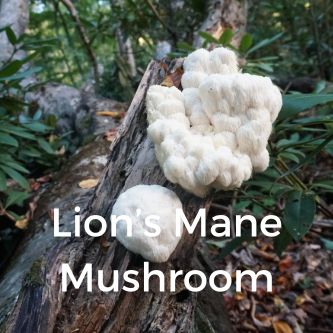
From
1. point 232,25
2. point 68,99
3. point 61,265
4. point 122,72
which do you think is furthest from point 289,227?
point 122,72

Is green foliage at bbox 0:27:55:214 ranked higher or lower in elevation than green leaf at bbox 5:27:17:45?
lower

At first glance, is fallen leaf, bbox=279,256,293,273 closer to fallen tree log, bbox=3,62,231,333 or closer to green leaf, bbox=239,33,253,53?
green leaf, bbox=239,33,253,53

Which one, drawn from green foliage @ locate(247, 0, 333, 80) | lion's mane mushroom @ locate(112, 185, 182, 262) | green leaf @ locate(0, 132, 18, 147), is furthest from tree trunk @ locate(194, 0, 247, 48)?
lion's mane mushroom @ locate(112, 185, 182, 262)

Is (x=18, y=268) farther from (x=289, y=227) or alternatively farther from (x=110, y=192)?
(x=289, y=227)

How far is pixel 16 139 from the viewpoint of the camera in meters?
3.28

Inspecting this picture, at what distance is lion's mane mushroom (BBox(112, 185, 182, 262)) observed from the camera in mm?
1205

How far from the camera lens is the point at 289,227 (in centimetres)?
163

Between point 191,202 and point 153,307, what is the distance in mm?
374

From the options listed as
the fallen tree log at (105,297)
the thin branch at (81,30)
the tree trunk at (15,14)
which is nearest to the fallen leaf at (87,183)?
the fallen tree log at (105,297)

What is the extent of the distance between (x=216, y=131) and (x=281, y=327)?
186cm

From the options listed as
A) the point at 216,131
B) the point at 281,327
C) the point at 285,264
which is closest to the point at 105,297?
the point at 216,131

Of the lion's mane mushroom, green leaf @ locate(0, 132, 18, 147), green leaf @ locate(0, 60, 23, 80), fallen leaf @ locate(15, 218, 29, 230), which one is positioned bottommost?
fallen leaf @ locate(15, 218, 29, 230)

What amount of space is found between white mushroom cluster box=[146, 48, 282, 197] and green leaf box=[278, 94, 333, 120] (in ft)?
1.06

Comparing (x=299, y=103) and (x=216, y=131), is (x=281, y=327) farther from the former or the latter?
(x=216, y=131)
